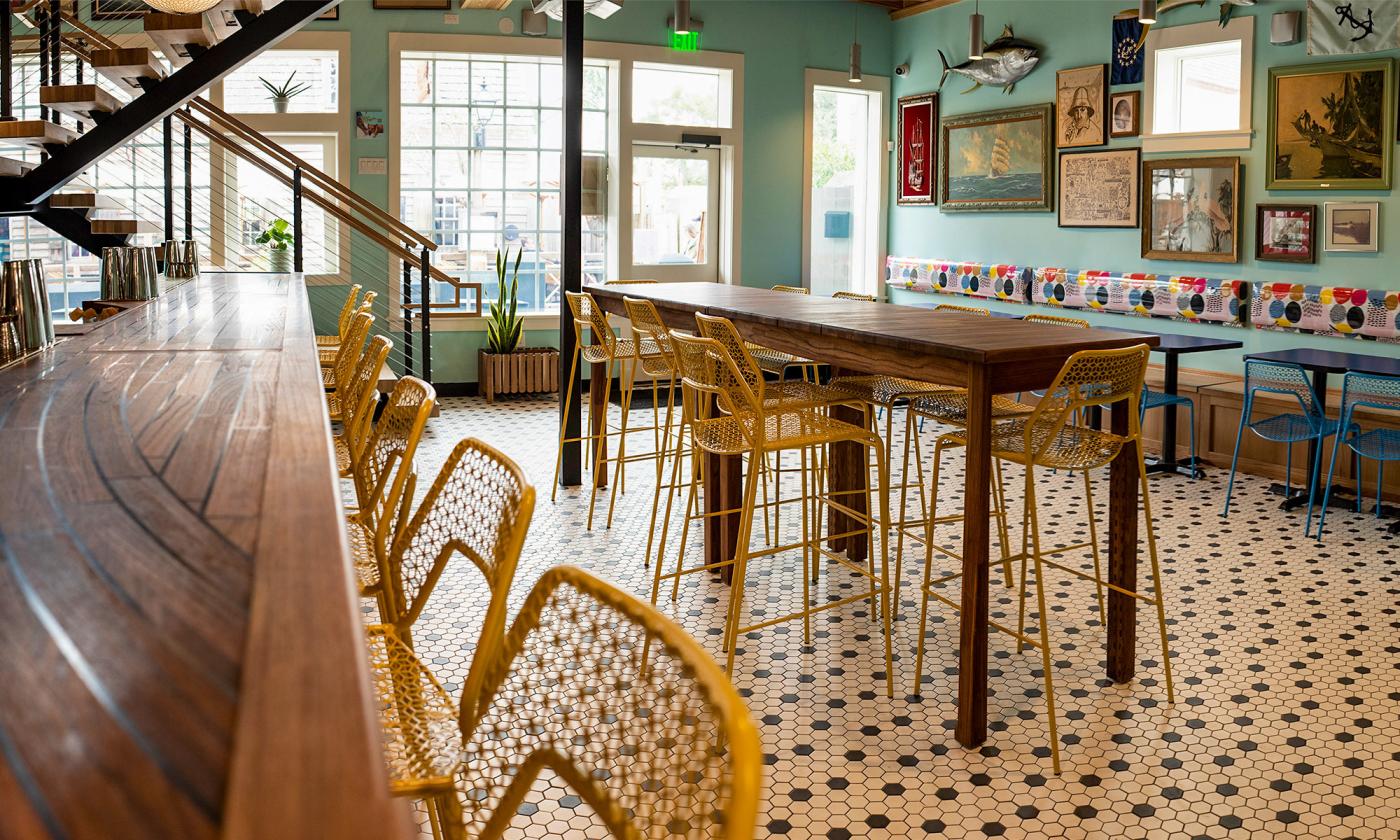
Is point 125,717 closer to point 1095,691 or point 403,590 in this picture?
point 403,590

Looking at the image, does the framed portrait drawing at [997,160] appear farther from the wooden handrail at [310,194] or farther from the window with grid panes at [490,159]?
the wooden handrail at [310,194]

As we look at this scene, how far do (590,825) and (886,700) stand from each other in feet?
3.53

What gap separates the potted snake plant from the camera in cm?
851

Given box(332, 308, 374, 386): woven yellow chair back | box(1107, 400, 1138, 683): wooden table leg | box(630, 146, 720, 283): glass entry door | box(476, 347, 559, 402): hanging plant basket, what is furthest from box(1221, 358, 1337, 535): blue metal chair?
box(476, 347, 559, 402): hanging plant basket

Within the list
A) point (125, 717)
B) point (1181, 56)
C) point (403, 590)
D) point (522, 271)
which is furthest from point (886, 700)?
point (522, 271)

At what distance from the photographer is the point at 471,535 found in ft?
5.93

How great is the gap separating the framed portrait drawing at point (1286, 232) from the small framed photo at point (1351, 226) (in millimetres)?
70

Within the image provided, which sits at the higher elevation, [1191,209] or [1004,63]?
[1004,63]

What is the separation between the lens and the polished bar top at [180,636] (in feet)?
2.05

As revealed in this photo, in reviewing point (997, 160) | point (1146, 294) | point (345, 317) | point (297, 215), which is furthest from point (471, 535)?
point (997, 160)

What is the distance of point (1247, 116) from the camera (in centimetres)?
656

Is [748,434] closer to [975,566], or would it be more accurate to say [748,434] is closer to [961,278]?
[975,566]

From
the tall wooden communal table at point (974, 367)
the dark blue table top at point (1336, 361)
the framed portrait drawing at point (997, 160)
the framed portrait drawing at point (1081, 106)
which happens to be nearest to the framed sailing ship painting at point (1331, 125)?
the dark blue table top at point (1336, 361)

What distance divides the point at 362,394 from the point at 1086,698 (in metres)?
2.21
